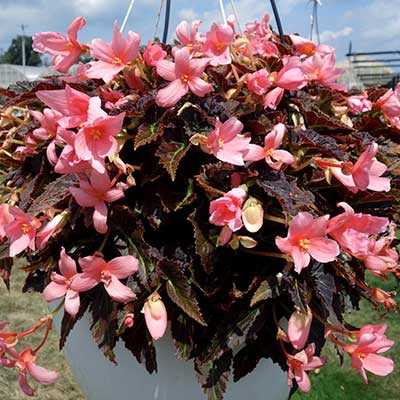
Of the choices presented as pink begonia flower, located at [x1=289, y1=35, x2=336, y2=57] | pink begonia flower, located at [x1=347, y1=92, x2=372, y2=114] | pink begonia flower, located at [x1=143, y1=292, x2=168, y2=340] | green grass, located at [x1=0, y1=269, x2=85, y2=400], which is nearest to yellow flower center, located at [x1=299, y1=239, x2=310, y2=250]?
pink begonia flower, located at [x1=143, y1=292, x2=168, y2=340]

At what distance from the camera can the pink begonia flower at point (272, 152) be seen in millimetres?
792

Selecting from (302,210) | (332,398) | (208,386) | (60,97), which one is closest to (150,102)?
(60,97)

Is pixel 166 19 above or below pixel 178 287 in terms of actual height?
above

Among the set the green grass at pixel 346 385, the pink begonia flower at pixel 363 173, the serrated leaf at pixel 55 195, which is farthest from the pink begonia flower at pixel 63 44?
the green grass at pixel 346 385

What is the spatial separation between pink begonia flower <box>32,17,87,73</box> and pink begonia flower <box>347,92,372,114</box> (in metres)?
0.49

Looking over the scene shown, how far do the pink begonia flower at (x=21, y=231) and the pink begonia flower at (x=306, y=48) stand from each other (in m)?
0.66

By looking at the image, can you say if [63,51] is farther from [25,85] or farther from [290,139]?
[290,139]

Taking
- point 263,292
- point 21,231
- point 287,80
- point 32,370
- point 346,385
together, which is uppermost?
point 287,80

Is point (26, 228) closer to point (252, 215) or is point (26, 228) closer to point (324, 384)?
point (252, 215)

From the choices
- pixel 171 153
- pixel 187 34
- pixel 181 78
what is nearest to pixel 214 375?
pixel 171 153

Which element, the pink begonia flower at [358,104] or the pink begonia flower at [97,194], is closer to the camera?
the pink begonia flower at [97,194]

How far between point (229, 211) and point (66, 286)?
0.82 ft

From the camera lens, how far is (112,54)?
85 cm

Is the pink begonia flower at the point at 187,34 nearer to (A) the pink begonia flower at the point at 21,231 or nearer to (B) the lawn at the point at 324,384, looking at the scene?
(A) the pink begonia flower at the point at 21,231
